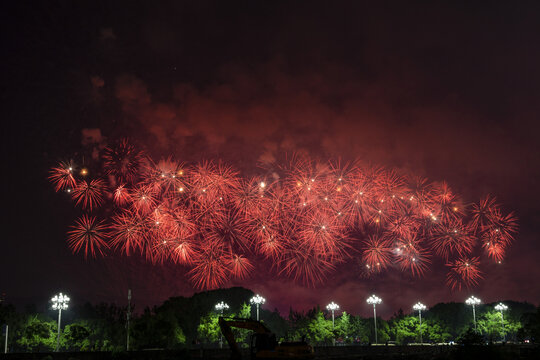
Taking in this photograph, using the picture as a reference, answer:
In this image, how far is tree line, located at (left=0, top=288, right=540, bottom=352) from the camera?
69.2 metres

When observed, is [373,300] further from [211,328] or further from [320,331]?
[211,328]

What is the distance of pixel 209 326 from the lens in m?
79.1

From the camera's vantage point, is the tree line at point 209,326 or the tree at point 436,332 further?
the tree at point 436,332

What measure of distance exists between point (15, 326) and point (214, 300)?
45.0 metres

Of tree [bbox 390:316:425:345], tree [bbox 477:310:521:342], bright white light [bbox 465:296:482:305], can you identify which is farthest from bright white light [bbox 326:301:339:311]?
tree [bbox 477:310:521:342]

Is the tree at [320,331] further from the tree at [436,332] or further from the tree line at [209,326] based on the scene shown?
the tree at [436,332]

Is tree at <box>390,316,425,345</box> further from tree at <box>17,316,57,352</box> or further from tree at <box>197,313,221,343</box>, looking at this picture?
tree at <box>17,316,57,352</box>

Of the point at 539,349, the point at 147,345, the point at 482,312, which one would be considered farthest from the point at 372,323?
the point at 539,349

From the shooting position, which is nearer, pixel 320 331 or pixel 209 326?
pixel 209 326

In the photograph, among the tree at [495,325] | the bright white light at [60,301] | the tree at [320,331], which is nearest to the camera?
the bright white light at [60,301]

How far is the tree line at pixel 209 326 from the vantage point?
6919 cm

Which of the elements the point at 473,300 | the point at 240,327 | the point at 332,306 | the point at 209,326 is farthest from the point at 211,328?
the point at 240,327

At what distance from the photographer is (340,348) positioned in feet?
154

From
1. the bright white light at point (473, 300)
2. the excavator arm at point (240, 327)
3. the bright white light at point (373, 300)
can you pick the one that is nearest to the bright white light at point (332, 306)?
the bright white light at point (373, 300)
